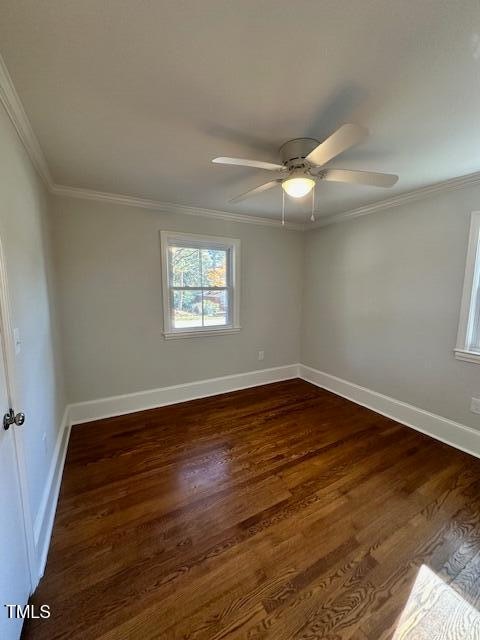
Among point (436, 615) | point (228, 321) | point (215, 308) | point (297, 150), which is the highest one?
point (297, 150)

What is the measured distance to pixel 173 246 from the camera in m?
3.07

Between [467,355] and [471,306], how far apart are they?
0.43 meters

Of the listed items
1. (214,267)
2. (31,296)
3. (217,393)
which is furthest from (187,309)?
(31,296)

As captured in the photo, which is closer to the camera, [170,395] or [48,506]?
[48,506]

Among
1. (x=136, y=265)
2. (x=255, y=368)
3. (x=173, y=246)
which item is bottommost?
(x=255, y=368)

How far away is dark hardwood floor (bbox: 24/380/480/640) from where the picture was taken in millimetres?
1147

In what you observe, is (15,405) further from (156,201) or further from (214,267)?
(214,267)

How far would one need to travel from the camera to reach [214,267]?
3.36 metres

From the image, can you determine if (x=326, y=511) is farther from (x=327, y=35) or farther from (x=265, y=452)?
(x=327, y=35)

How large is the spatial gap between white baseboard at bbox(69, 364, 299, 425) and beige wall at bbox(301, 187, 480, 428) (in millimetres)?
815

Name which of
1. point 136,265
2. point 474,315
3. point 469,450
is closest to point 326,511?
point 469,450

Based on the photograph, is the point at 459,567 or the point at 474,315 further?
the point at 474,315

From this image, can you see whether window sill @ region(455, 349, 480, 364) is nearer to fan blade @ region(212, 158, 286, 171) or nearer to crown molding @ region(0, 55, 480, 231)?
crown molding @ region(0, 55, 480, 231)

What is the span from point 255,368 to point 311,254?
185cm
